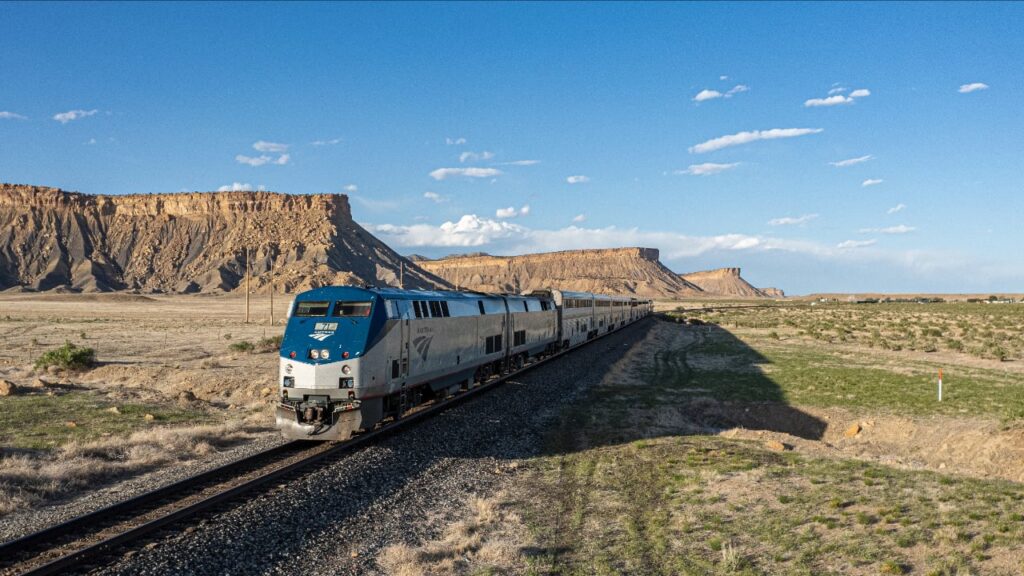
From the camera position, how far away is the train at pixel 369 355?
616 inches

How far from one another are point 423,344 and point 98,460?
8.23 meters

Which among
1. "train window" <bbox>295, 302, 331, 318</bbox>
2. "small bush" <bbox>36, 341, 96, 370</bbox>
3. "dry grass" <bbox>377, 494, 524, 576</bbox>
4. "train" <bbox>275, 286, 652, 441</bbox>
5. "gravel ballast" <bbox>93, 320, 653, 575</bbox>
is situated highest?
"train window" <bbox>295, 302, 331, 318</bbox>

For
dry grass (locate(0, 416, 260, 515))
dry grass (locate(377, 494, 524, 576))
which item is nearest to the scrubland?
dry grass (locate(0, 416, 260, 515))

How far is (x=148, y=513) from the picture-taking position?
1119 cm

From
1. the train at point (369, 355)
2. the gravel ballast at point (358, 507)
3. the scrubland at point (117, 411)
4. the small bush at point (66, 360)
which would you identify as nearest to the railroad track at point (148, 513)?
the gravel ballast at point (358, 507)

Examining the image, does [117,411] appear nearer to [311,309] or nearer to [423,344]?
Answer: [311,309]

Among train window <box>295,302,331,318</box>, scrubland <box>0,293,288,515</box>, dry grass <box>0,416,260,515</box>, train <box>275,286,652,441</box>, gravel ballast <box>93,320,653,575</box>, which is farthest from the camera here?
train window <box>295,302,331,318</box>

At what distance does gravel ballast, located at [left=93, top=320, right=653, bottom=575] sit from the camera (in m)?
9.57

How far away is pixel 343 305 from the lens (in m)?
16.8

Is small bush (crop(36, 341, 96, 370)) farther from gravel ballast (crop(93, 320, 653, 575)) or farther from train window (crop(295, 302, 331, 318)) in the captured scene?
gravel ballast (crop(93, 320, 653, 575))

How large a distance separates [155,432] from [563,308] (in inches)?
1077

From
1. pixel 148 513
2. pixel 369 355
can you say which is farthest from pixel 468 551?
pixel 369 355

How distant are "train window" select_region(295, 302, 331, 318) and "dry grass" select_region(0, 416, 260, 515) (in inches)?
153

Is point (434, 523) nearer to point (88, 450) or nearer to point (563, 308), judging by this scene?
point (88, 450)
